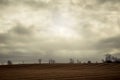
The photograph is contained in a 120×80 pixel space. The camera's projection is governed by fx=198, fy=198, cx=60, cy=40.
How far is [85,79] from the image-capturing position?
1131 centimetres

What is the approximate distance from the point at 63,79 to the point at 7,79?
3147 mm

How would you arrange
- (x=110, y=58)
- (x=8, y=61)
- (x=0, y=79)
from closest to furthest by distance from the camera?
(x=0, y=79) → (x=8, y=61) → (x=110, y=58)

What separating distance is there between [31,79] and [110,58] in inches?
1119

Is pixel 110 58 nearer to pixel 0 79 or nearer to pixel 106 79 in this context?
pixel 106 79

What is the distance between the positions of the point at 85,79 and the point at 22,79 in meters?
3.58

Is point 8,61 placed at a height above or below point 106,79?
above

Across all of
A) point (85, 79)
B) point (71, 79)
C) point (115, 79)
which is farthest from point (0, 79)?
point (115, 79)

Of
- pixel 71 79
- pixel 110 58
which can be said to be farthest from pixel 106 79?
pixel 110 58

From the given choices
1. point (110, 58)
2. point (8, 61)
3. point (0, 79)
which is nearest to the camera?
point (0, 79)

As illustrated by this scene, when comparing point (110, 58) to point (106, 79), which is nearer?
point (106, 79)

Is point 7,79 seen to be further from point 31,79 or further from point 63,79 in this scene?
point 63,79

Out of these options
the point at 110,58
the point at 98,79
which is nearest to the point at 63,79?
the point at 98,79

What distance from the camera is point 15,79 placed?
1105cm

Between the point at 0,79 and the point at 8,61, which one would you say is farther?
the point at 8,61
